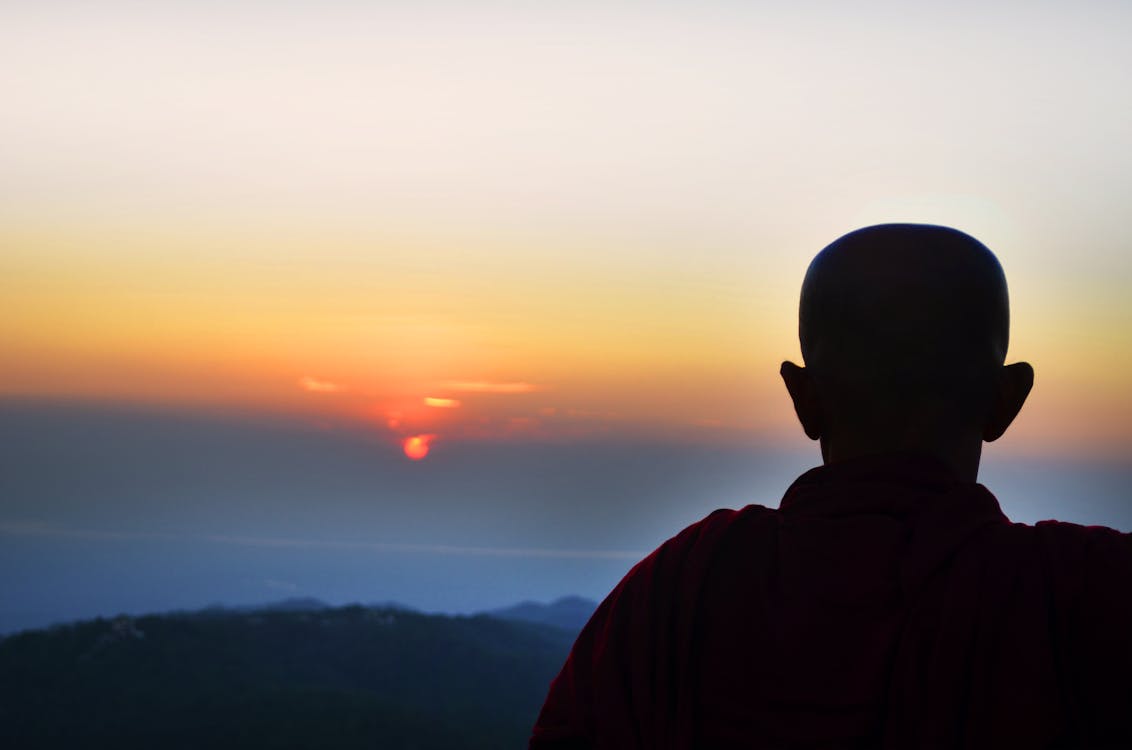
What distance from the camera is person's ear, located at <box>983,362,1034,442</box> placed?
8.73 feet

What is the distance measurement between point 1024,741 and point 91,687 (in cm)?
2383

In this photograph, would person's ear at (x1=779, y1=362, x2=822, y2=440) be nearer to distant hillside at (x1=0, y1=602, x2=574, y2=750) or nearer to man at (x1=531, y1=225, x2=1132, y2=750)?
man at (x1=531, y1=225, x2=1132, y2=750)

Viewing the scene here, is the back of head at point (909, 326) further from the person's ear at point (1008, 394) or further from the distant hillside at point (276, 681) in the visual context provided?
the distant hillside at point (276, 681)

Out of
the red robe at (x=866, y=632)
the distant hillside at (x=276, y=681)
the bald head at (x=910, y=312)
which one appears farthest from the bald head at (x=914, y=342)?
the distant hillside at (x=276, y=681)

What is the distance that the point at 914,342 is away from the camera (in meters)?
2.62

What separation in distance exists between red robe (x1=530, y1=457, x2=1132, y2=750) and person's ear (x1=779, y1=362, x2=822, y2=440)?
0.13 m

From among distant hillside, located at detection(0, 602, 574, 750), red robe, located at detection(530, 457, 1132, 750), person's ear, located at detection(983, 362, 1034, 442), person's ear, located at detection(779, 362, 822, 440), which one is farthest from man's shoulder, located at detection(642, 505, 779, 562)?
distant hillside, located at detection(0, 602, 574, 750)

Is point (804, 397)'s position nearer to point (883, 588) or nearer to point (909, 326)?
point (909, 326)

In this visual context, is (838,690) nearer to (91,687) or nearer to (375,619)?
(91,687)

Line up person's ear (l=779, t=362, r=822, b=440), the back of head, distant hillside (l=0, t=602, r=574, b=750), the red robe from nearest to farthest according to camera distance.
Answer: the red robe, the back of head, person's ear (l=779, t=362, r=822, b=440), distant hillside (l=0, t=602, r=574, b=750)

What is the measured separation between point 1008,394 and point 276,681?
75.5 feet

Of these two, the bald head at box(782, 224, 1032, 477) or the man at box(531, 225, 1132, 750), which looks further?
the bald head at box(782, 224, 1032, 477)

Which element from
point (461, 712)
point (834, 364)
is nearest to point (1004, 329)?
point (834, 364)

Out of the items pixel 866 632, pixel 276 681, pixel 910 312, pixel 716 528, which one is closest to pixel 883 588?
pixel 866 632
